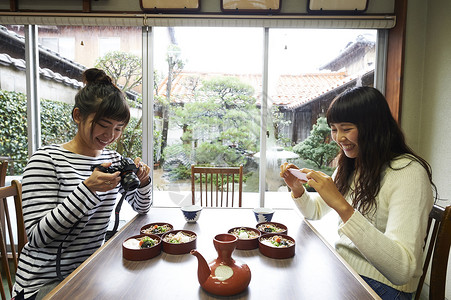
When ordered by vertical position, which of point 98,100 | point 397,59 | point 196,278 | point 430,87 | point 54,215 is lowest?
point 196,278

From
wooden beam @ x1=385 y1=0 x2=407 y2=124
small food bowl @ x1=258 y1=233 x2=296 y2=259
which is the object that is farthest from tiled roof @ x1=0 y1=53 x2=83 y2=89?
wooden beam @ x1=385 y1=0 x2=407 y2=124

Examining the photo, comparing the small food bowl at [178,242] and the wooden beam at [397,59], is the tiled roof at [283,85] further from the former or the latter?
the small food bowl at [178,242]

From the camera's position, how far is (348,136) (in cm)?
132

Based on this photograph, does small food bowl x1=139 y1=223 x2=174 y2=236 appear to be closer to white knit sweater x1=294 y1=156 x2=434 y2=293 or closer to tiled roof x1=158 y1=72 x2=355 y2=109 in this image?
white knit sweater x1=294 y1=156 x2=434 y2=293

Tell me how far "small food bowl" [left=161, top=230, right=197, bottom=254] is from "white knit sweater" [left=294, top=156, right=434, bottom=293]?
595 millimetres

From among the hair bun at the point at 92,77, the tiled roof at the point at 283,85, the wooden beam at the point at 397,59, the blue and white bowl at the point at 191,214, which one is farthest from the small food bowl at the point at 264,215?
the wooden beam at the point at 397,59

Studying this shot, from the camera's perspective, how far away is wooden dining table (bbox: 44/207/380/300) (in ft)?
2.94

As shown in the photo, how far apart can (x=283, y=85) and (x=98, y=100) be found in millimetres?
1943

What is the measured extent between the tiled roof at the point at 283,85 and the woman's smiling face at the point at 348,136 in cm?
152

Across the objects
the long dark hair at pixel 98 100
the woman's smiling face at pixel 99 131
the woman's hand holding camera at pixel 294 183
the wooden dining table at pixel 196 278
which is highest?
the long dark hair at pixel 98 100

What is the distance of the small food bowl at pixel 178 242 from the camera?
1165 mm

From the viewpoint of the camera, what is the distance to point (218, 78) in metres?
2.86

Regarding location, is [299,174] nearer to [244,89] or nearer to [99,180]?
[99,180]

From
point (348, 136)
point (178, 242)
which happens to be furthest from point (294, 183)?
point (178, 242)
